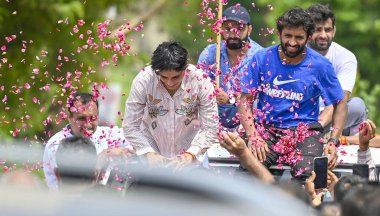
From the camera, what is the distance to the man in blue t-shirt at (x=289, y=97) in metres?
9.04

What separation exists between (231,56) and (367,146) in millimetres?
1791

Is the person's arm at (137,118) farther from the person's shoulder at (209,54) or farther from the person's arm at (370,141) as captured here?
the person's arm at (370,141)

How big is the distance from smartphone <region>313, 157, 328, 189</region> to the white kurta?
88 centimetres

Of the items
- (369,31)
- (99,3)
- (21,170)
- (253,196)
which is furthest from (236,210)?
(369,31)

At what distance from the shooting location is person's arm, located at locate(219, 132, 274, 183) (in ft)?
27.7

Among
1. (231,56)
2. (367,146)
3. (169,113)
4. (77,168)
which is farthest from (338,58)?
(77,168)

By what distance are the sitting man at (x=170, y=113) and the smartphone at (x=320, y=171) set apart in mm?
879

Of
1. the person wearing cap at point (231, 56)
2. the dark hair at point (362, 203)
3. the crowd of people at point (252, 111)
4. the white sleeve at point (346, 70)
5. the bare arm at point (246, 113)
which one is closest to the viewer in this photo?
the dark hair at point (362, 203)

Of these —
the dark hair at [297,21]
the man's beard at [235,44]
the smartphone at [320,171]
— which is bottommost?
the smartphone at [320,171]

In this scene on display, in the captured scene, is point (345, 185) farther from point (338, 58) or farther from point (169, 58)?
point (338, 58)

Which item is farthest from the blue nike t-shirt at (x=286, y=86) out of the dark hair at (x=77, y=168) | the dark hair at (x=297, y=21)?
the dark hair at (x=77, y=168)

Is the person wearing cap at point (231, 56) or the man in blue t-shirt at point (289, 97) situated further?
the person wearing cap at point (231, 56)

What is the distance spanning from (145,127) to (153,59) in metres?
0.63

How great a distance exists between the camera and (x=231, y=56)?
34.0 feet
